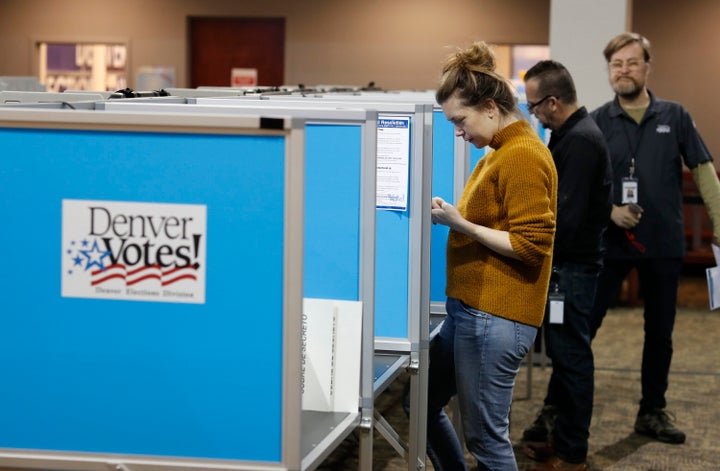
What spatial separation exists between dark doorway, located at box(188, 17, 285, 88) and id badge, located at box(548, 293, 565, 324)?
8.36 m

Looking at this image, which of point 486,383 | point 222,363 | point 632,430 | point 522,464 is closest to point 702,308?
point 632,430

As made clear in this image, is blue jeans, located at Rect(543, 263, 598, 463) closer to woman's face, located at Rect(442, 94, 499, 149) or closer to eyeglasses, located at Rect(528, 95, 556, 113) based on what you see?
eyeglasses, located at Rect(528, 95, 556, 113)

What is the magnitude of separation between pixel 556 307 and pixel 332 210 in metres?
1.71

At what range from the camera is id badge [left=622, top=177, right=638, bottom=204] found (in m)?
4.25

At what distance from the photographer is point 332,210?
221 centimetres

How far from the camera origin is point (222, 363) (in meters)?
1.68

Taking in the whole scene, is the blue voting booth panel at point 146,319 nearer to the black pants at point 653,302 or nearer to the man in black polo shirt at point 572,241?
the man in black polo shirt at point 572,241

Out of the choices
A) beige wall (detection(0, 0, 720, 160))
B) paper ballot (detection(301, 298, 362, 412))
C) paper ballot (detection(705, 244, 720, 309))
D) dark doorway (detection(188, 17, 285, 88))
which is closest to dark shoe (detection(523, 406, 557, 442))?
paper ballot (detection(705, 244, 720, 309))

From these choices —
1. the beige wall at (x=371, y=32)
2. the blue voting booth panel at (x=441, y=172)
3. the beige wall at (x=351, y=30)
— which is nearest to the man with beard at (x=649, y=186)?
the blue voting booth panel at (x=441, y=172)

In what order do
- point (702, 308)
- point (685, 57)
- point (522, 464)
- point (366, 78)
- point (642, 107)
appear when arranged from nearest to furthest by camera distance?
point (522, 464), point (642, 107), point (702, 308), point (685, 57), point (366, 78)

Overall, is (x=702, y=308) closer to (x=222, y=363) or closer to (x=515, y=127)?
(x=515, y=127)

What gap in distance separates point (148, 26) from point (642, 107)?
8275 mm

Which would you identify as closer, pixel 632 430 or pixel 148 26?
pixel 632 430

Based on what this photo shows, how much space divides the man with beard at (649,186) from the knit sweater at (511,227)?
166cm
